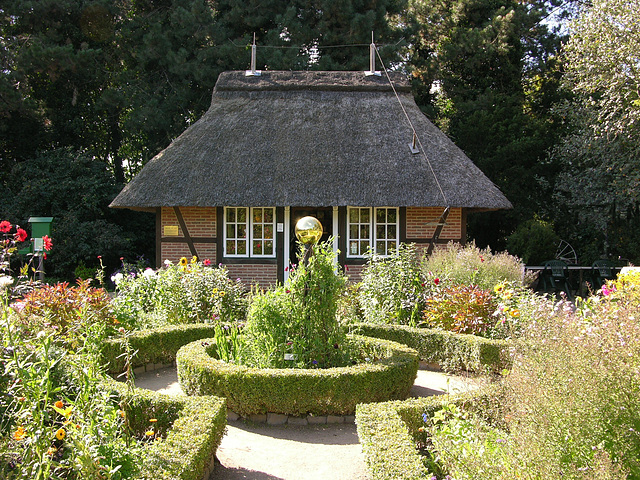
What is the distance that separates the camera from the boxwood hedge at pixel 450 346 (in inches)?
223

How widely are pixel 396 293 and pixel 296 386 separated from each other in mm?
3032

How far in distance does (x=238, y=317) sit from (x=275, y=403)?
113 inches

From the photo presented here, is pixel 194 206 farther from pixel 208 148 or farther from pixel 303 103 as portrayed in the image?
pixel 303 103

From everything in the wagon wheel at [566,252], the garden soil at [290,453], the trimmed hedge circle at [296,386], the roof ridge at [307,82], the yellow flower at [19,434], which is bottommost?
the garden soil at [290,453]

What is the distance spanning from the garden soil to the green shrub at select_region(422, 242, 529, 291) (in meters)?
2.47

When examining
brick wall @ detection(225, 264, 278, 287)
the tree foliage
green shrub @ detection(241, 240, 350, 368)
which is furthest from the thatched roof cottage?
green shrub @ detection(241, 240, 350, 368)

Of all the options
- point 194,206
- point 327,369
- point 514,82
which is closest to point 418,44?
point 514,82

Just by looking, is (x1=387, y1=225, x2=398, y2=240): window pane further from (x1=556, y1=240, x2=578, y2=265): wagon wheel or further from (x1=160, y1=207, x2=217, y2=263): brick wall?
(x1=556, y1=240, x2=578, y2=265): wagon wheel

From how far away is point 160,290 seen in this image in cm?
743

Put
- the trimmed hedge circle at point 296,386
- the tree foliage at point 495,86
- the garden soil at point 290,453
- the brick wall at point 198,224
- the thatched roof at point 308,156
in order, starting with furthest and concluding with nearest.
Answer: the tree foliage at point 495,86 → the brick wall at point 198,224 → the thatched roof at point 308,156 → the trimmed hedge circle at point 296,386 → the garden soil at point 290,453

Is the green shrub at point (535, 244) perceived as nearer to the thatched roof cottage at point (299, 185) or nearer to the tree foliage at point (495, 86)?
the tree foliage at point (495, 86)

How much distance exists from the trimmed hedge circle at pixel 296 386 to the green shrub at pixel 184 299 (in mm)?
2318

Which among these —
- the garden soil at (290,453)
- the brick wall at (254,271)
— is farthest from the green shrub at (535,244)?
the garden soil at (290,453)

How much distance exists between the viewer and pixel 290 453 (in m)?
4.11
